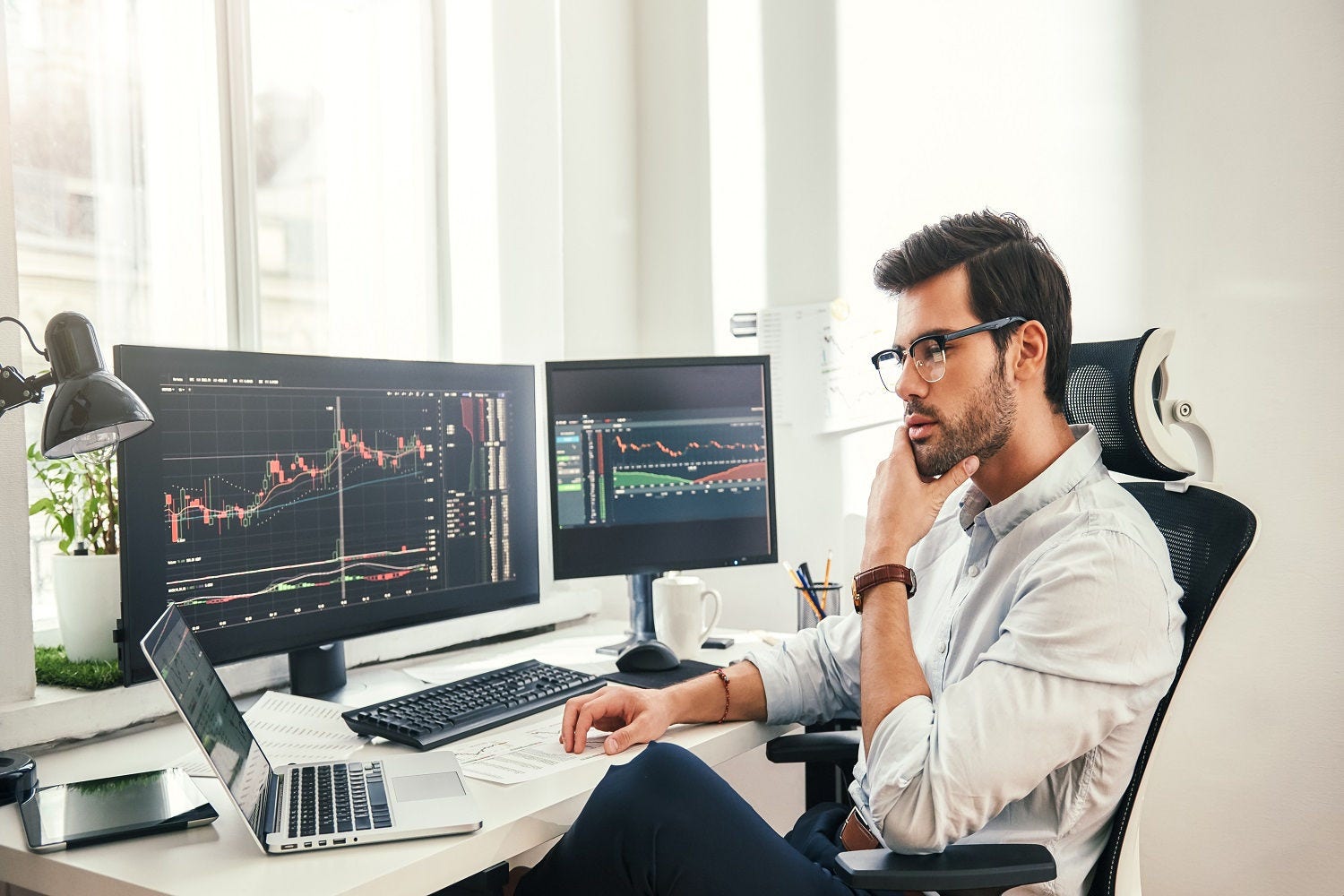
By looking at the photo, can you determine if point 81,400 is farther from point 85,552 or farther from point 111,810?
point 85,552

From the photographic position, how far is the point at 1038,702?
42.2 inches

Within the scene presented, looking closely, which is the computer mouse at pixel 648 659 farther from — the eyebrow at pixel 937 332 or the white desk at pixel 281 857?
the eyebrow at pixel 937 332

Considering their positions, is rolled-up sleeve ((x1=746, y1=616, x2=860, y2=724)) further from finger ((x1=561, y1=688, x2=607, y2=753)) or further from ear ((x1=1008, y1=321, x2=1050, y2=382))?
ear ((x1=1008, y1=321, x2=1050, y2=382))

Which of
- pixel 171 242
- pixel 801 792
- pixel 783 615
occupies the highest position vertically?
pixel 171 242

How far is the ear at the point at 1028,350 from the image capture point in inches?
51.6

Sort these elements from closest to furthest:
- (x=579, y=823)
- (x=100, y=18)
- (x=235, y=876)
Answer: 1. (x=235, y=876)
2. (x=579, y=823)
3. (x=100, y=18)

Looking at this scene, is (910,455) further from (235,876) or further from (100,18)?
(100,18)

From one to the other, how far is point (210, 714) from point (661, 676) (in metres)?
0.75

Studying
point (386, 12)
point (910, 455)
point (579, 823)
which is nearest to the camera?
point (579, 823)

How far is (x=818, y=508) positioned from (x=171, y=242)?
1.42 metres

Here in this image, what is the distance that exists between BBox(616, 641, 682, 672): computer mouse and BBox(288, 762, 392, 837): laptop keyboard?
537 mm

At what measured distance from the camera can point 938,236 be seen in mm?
1344

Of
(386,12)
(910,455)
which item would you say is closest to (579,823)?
(910,455)

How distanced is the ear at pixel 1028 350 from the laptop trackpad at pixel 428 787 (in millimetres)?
851
